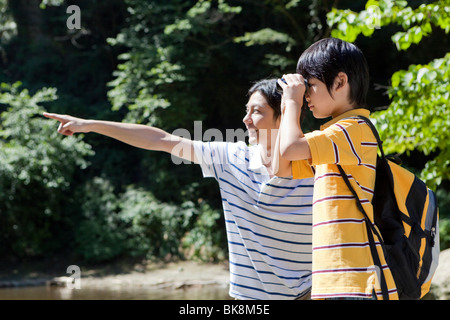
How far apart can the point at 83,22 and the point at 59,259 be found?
6504 millimetres

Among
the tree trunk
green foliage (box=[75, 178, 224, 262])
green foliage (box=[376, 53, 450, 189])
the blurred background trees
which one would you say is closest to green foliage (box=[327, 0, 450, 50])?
green foliage (box=[376, 53, 450, 189])

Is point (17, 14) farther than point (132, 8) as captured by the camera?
Yes

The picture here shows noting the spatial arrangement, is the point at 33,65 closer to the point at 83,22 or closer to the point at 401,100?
the point at 83,22

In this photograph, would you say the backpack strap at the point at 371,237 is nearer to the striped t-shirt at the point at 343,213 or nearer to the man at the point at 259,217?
the striped t-shirt at the point at 343,213

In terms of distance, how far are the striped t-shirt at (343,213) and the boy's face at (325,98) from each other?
0.23ft

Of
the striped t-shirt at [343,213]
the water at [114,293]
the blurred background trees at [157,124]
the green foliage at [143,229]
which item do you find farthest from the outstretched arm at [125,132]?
the green foliage at [143,229]

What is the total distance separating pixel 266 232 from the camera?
2471mm

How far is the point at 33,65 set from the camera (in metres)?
14.1

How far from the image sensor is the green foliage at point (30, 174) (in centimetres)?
1012

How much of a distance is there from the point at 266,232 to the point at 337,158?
0.89 meters

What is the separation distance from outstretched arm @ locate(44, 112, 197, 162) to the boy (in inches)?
29.3

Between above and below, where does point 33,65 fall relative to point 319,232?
above

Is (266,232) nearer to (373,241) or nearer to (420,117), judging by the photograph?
(373,241)
